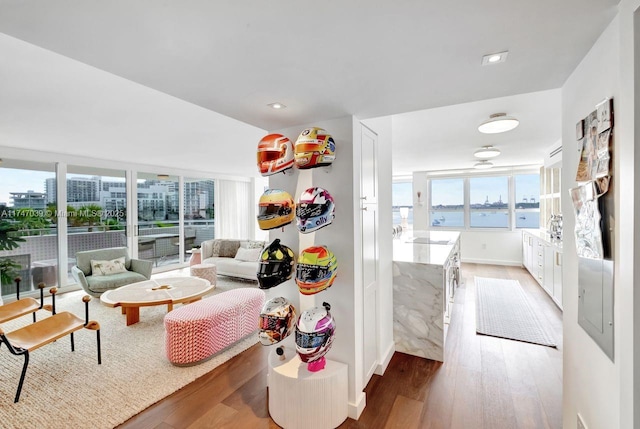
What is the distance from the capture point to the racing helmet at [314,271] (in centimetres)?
165

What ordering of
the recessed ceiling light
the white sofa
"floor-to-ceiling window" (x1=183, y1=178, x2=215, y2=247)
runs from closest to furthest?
the recessed ceiling light → the white sofa → "floor-to-ceiling window" (x1=183, y1=178, x2=215, y2=247)

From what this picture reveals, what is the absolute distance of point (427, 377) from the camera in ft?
7.92

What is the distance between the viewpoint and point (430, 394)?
7.16 feet

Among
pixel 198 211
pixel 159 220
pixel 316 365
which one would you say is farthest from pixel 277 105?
pixel 198 211

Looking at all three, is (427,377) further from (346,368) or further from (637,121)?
(637,121)

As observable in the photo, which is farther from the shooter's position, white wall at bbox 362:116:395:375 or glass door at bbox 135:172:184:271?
glass door at bbox 135:172:184:271

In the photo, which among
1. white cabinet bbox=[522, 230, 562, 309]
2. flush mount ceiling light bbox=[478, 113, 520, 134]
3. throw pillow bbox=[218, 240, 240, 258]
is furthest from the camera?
throw pillow bbox=[218, 240, 240, 258]

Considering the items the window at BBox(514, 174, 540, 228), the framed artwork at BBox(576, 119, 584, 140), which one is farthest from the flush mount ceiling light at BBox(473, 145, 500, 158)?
the framed artwork at BBox(576, 119, 584, 140)

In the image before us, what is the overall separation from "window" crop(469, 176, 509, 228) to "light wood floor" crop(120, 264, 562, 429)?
4.88 m

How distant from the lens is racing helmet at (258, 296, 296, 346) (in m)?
1.71

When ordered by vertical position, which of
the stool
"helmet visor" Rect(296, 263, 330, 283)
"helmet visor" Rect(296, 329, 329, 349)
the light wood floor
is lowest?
the light wood floor

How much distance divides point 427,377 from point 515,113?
272cm

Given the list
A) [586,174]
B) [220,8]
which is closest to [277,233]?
[220,8]

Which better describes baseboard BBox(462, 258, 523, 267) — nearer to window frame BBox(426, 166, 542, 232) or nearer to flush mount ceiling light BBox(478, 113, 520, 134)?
window frame BBox(426, 166, 542, 232)
